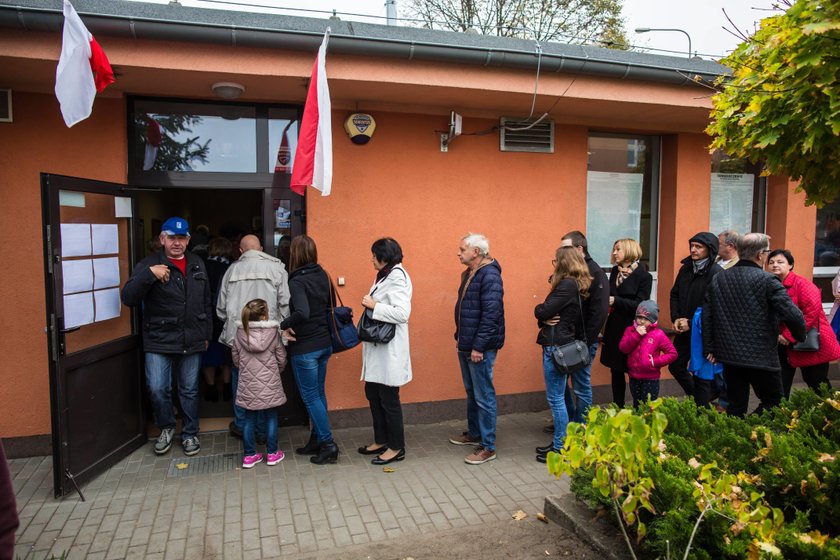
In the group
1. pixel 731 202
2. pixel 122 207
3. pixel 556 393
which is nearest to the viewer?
pixel 556 393

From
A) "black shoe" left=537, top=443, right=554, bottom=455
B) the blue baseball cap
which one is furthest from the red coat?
the blue baseball cap

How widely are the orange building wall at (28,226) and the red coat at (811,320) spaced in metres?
6.56

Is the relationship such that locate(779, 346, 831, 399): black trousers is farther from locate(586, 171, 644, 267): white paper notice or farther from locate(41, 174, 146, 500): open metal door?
locate(41, 174, 146, 500): open metal door

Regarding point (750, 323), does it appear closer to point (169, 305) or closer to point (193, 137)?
point (169, 305)

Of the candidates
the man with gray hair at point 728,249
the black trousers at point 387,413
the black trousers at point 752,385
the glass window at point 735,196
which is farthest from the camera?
the glass window at point 735,196

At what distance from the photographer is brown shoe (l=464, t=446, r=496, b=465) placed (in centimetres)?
501

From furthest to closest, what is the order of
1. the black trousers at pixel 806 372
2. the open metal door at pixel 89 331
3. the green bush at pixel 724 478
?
the black trousers at pixel 806 372, the open metal door at pixel 89 331, the green bush at pixel 724 478

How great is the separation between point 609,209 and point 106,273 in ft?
17.8

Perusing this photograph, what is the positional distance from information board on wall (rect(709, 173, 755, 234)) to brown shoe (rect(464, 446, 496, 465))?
4.34 m

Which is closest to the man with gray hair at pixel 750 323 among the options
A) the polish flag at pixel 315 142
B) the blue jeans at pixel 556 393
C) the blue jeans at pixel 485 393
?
the blue jeans at pixel 556 393

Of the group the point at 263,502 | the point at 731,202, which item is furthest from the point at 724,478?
the point at 731,202

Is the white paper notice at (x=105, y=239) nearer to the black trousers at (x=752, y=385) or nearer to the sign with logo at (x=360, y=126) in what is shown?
the sign with logo at (x=360, y=126)

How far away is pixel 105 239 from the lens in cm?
489

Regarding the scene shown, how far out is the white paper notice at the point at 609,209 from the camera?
22.5ft
